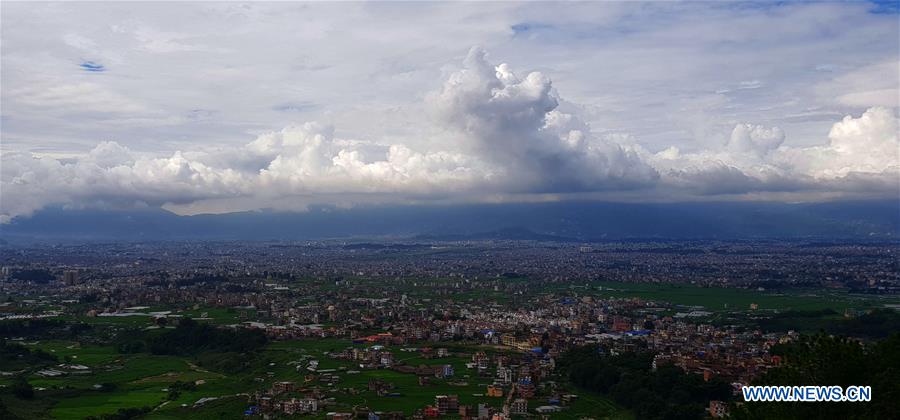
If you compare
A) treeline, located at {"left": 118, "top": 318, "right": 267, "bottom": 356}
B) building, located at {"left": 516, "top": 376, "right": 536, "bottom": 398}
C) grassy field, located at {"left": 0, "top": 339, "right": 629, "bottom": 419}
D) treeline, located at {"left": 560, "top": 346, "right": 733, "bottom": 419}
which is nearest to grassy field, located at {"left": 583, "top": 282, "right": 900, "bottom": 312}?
treeline, located at {"left": 560, "top": 346, "right": 733, "bottom": 419}

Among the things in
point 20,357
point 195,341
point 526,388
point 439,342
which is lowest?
point 439,342

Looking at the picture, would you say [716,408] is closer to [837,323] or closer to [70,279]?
[837,323]

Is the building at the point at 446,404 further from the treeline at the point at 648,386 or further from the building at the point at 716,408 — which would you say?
the building at the point at 716,408

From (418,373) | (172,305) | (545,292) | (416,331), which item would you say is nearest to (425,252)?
(545,292)

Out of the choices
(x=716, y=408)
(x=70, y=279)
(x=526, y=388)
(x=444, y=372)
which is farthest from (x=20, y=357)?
(x=70, y=279)

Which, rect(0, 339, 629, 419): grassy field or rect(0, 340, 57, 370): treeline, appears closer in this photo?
rect(0, 339, 629, 419): grassy field

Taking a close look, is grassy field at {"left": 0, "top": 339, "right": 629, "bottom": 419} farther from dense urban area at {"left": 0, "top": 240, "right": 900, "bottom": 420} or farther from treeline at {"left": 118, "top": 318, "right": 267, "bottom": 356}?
treeline at {"left": 118, "top": 318, "right": 267, "bottom": 356}
